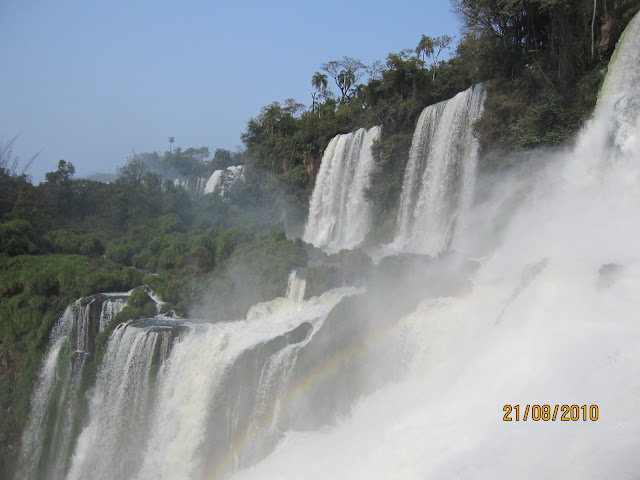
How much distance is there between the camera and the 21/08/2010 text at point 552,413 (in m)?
5.50

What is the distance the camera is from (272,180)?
2970 cm

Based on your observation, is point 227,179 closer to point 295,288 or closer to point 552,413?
point 295,288

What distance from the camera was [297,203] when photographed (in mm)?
26797

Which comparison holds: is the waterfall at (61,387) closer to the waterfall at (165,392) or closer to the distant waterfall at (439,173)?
the waterfall at (165,392)

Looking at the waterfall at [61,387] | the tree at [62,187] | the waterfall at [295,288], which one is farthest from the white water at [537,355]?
the tree at [62,187]

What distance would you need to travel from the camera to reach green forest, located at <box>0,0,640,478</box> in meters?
12.3

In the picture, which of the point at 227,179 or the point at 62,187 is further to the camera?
the point at 227,179

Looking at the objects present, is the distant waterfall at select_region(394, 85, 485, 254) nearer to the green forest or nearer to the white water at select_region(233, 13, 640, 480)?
the green forest

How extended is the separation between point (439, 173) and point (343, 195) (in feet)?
21.4

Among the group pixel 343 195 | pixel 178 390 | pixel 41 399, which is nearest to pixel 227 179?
pixel 343 195

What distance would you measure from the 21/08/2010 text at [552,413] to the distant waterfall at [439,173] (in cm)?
837

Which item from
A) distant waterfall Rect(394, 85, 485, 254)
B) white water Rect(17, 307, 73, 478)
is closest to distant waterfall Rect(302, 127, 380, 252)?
distant waterfall Rect(394, 85, 485, 254)

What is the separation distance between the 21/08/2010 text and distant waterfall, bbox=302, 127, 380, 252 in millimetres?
13610

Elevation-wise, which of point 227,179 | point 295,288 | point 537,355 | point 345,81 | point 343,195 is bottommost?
point 537,355
